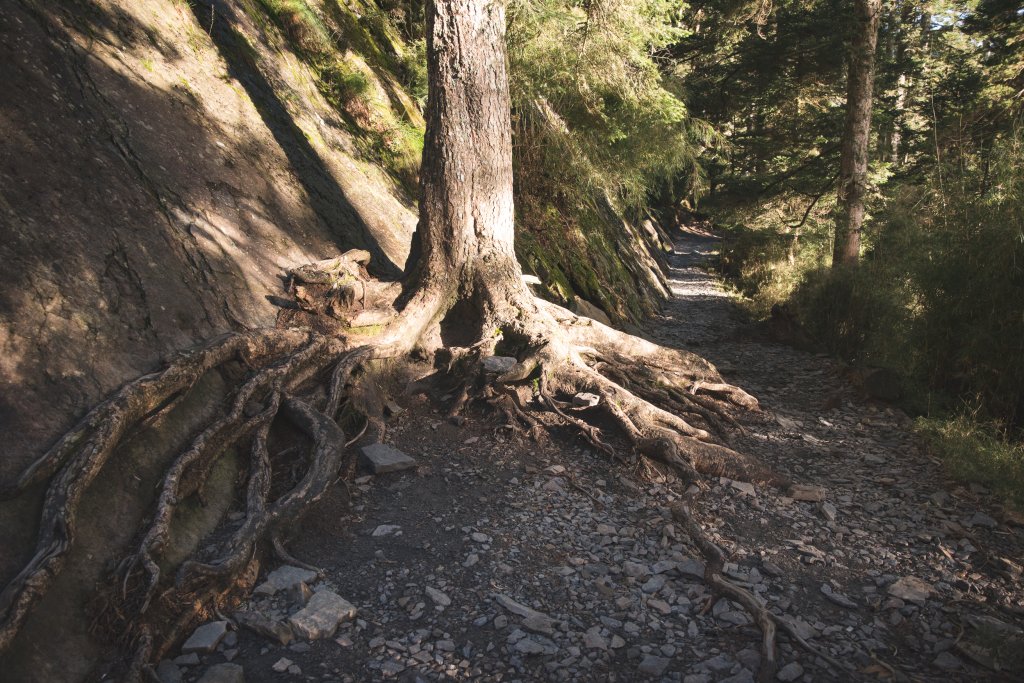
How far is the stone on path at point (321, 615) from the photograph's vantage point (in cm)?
344

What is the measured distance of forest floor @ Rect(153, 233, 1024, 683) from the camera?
11.1ft

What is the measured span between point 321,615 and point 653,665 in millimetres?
1864

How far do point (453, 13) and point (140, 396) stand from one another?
4.68 metres

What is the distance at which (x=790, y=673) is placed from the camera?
3.28 meters

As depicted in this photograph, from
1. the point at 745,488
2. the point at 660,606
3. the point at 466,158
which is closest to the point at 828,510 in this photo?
the point at 745,488

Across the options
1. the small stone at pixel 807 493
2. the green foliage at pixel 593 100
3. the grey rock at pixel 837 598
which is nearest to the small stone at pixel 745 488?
the small stone at pixel 807 493

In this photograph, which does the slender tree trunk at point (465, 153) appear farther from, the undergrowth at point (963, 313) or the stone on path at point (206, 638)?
the undergrowth at point (963, 313)

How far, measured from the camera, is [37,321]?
3.90 m

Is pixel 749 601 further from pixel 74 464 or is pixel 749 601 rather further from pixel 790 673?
pixel 74 464

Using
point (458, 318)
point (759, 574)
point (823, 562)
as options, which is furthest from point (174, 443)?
point (823, 562)

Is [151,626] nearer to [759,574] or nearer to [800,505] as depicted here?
[759,574]

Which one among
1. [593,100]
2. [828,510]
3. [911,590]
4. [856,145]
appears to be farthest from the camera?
[856,145]

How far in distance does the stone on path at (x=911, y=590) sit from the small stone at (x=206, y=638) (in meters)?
4.08

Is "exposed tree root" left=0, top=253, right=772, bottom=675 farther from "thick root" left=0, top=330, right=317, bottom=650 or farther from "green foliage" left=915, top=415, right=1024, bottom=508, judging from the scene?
"green foliage" left=915, top=415, right=1024, bottom=508
